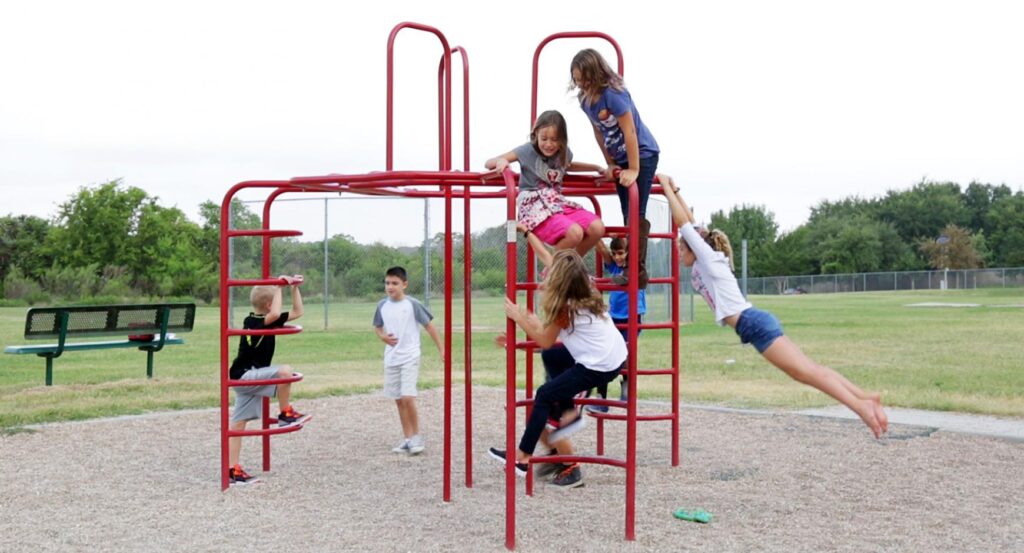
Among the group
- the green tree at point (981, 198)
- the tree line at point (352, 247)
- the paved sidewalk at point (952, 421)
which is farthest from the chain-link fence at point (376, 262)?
the green tree at point (981, 198)

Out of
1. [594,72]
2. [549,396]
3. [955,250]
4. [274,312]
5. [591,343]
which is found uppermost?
[955,250]

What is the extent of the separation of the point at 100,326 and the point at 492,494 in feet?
20.8

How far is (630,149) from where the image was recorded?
194 inches

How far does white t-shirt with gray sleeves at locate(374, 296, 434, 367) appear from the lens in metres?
6.72

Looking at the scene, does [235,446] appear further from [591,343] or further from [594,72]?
[594,72]

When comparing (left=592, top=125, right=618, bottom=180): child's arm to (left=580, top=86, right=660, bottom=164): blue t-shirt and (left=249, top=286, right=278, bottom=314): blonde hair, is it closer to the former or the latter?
(left=580, top=86, right=660, bottom=164): blue t-shirt

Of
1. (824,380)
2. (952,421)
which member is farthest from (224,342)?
(952,421)

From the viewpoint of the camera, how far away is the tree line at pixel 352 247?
18.1 metres

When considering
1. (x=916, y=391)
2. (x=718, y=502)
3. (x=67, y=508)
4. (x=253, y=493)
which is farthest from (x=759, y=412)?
(x=67, y=508)

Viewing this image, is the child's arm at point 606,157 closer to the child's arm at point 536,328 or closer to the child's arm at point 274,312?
the child's arm at point 536,328

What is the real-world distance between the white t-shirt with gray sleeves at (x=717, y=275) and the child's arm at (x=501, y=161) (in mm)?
906

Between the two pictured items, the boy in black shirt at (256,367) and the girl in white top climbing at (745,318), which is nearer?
the girl in white top climbing at (745,318)

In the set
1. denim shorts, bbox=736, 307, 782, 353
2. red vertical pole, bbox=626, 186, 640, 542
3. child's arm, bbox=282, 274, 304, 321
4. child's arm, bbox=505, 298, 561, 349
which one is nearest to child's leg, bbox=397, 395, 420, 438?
child's arm, bbox=282, 274, 304, 321

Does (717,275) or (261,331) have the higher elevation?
(717,275)
